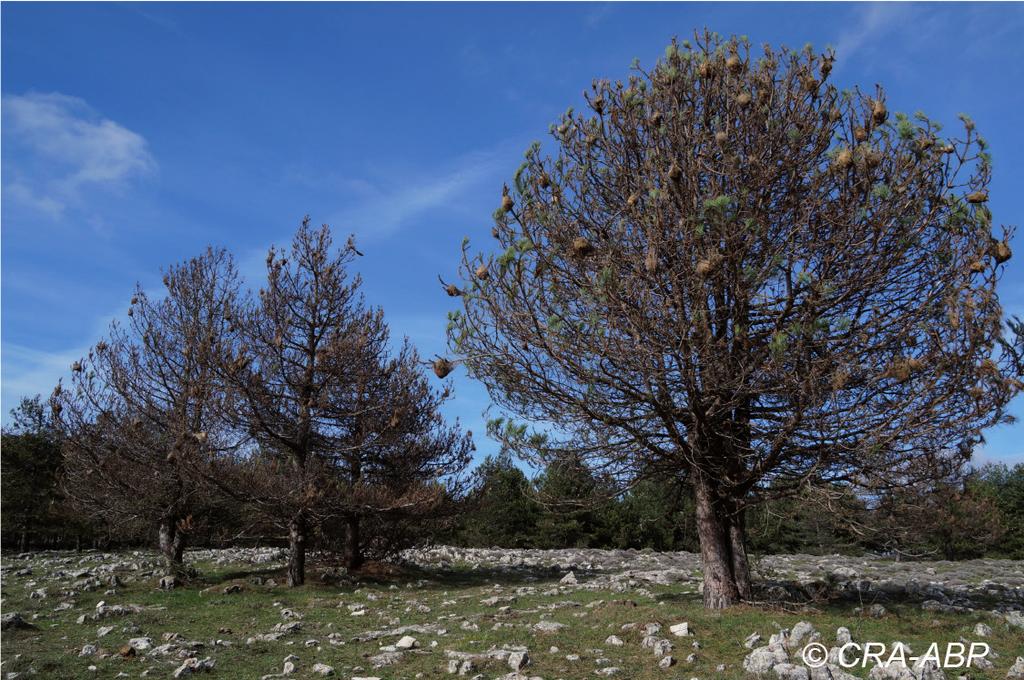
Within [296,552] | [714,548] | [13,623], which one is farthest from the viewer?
[296,552]

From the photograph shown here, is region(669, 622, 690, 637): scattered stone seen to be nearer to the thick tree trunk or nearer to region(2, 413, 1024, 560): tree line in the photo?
region(2, 413, 1024, 560): tree line

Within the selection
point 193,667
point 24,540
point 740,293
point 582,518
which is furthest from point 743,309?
point 24,540

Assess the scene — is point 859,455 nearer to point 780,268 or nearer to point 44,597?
point 780,268

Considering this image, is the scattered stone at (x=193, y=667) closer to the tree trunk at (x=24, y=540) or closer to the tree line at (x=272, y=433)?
the tree line at (x=272, y=433)

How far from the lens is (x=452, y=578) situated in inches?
803

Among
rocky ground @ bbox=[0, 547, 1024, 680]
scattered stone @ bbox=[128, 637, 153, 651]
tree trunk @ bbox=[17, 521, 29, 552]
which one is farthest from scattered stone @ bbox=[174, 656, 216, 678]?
→ tree trunk @ bbox=[17, 521, 29, 552]

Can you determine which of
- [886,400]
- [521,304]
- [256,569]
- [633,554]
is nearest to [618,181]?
[521,304]

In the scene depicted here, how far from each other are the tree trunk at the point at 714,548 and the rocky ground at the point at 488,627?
1.39ft

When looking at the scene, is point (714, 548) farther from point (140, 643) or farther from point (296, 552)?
point (296, 552)

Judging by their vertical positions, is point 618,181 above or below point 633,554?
above

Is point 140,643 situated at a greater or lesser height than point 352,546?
lesser

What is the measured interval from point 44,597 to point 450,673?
41.5ft

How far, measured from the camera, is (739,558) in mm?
12359

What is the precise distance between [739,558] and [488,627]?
4.75 meters
